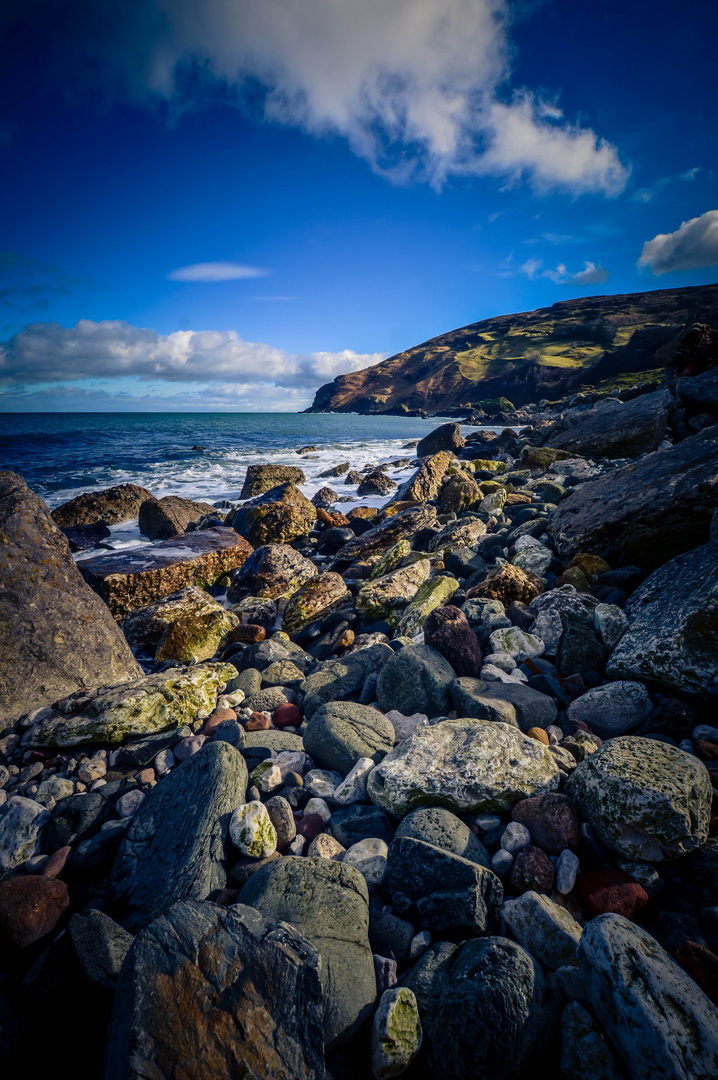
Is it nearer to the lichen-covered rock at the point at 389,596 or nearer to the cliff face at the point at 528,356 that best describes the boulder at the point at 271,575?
Result: the lichen-covered rock at the point at 389,596

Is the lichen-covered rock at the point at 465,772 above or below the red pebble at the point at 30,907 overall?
above

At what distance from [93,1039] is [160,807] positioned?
96cm

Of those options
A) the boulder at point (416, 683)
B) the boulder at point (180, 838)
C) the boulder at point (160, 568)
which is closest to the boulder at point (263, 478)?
the boulder at point (160, 568)

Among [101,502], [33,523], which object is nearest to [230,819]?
[33,523]

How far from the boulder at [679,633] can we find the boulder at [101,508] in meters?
13.1

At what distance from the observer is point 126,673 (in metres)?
4.13

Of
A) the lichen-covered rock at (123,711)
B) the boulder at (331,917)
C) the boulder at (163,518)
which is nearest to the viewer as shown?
the boulder at (331,917)

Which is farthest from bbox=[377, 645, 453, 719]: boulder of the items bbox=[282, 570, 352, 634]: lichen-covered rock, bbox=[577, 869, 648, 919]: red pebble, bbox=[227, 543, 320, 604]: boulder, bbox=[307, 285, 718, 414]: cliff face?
bbox=[307, 285, 718, 414]: cliff face

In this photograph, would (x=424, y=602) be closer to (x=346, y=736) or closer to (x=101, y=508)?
(x=346, y=736)

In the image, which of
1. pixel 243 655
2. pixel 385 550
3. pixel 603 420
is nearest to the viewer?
pixel 243 655

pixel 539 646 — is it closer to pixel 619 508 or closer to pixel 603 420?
pixel 619 508

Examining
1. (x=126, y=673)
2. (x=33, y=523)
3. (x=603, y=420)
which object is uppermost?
(x=603, y=420)

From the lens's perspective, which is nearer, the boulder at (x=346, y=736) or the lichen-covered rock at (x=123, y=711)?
the boulder at (x=346, y=736)

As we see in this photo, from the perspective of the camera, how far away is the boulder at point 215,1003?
1268 mm
